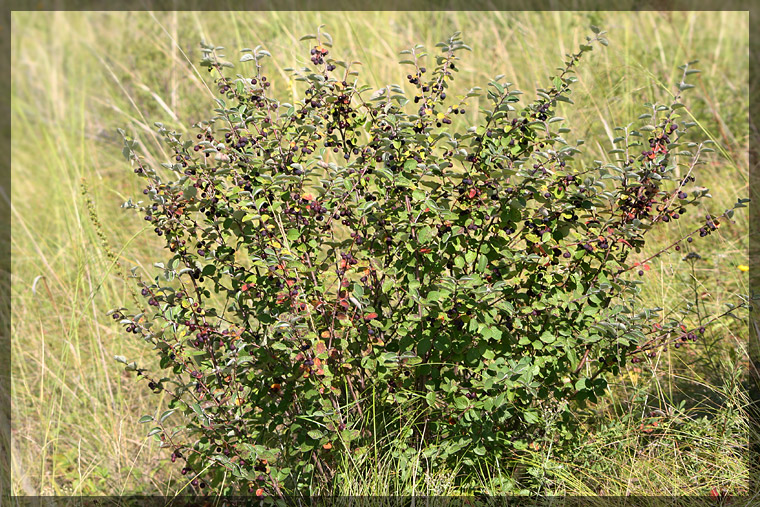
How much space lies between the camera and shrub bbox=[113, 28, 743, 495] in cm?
266

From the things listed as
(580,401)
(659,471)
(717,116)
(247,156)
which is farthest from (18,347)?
(717,116)

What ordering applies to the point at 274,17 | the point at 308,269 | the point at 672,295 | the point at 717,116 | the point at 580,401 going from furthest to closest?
the point at 274,17 < the point at 717,116 < the point at 672,295 < the point at 580,401 < the point at 308,269

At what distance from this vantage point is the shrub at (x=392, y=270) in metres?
2.66

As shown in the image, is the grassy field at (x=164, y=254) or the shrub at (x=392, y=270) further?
the grassy field at (x=164, y=254)

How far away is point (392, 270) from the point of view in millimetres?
2730

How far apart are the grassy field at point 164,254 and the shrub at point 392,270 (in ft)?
1.08

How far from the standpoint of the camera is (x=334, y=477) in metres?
2.95

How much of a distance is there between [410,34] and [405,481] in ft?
14.2

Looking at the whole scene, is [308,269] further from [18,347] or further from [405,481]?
[18,347]

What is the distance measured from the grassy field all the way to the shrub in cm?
33

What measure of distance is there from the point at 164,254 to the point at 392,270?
279 cm

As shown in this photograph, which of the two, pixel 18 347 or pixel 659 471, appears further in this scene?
pixel 18 347

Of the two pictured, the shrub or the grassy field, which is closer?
the shrub

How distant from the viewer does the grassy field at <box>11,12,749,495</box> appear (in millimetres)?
3055
